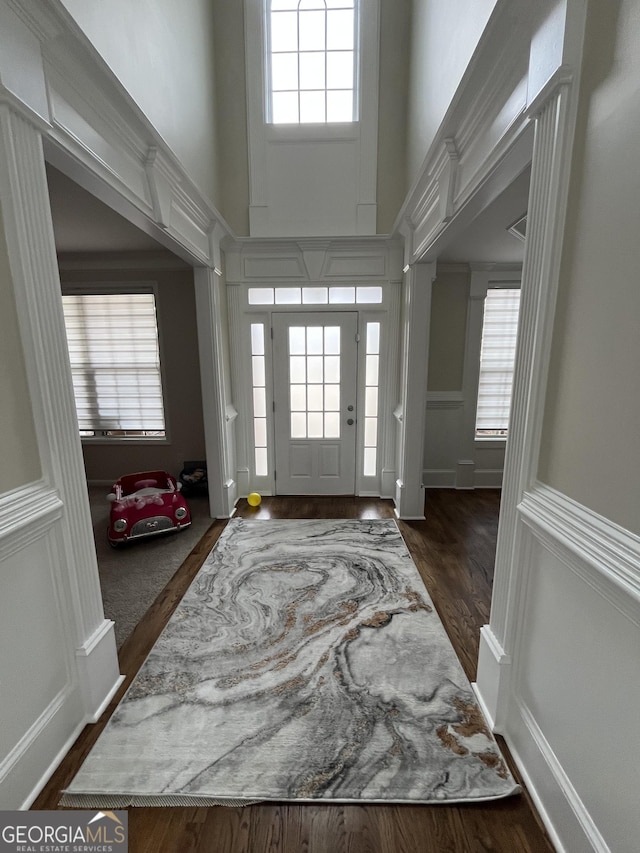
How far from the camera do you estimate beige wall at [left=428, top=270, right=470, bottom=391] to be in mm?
4047

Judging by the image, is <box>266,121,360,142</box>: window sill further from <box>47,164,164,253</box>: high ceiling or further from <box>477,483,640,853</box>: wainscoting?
<box>477,483,640,853</box>: wainscoting

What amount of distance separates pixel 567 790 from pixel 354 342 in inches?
131

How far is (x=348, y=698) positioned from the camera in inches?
66.3

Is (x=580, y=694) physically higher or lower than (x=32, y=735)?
higher

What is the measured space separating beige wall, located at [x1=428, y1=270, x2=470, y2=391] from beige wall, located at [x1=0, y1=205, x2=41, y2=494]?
3.69m

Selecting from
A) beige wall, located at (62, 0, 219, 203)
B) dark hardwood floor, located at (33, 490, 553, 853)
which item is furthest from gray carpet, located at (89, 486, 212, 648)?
beige wall, located at (62, 0, 219, 203)

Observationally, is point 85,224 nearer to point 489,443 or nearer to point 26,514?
point 26,514

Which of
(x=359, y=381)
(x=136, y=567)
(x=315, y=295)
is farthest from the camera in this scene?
(x=359, y=381)

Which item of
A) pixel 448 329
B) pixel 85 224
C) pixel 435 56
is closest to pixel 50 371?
pixel 85 224

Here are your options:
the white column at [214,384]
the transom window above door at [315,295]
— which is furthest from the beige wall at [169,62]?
the transom window above door at [315,295]

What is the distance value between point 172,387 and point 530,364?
13.0ft

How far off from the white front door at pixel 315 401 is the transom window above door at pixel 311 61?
1812mm

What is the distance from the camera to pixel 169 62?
7.70 ft

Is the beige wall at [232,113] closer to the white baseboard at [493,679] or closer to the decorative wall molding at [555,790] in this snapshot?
the white baseboard at [493,679]
